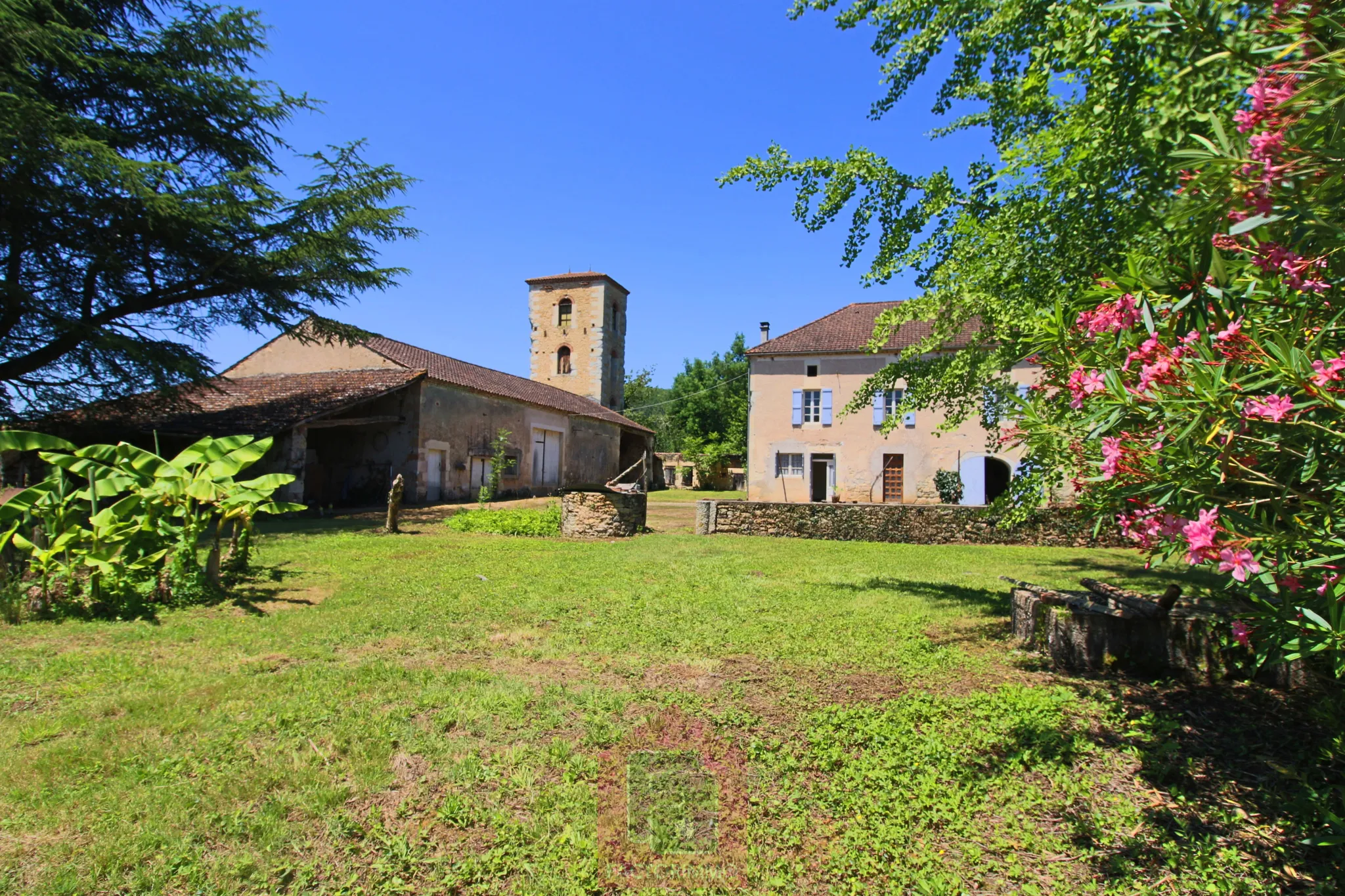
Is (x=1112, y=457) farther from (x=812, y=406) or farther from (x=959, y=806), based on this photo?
(x=812, y=406)

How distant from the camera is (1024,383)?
74.0ft

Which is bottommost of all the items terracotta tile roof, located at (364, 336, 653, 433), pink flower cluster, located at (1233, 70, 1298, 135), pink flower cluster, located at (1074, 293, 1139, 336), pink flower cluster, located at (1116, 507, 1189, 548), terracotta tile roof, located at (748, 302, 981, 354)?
pink flower cluster, located at (1116, 507, 1189, 548)

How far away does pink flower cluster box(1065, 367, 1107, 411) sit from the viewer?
2602 mm

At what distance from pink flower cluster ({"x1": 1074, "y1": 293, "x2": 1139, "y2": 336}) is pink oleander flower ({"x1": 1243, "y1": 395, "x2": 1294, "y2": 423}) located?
2.32 ft

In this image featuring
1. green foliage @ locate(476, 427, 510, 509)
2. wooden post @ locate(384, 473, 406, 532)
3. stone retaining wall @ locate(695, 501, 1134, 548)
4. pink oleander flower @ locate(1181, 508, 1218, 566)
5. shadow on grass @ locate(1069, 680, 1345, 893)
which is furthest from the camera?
green foliage @ locate(476, 427, 510, 509)

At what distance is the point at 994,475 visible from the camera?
81.0 ft

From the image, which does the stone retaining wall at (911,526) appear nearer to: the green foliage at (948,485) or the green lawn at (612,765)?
the green foliage at (948,485)

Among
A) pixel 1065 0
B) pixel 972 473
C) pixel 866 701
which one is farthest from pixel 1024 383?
pixel 866 701

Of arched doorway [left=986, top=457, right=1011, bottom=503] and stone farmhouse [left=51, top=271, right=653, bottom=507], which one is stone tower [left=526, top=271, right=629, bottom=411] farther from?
arched doorway [left=986, top=457, right=1011, bottom=503]

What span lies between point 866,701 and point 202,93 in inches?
775

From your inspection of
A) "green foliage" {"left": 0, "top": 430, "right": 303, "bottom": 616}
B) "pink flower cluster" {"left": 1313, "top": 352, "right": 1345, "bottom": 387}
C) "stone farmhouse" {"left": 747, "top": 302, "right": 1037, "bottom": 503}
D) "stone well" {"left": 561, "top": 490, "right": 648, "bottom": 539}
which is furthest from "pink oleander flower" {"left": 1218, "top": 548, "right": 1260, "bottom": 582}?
"stone farmhouse" {"left": 747, "top": 302, "right": 1037, "bottom": 503}

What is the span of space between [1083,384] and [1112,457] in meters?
0.43

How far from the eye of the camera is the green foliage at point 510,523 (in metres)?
14.9

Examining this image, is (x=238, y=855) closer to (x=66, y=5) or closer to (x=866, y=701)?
(x=866, y=701)
